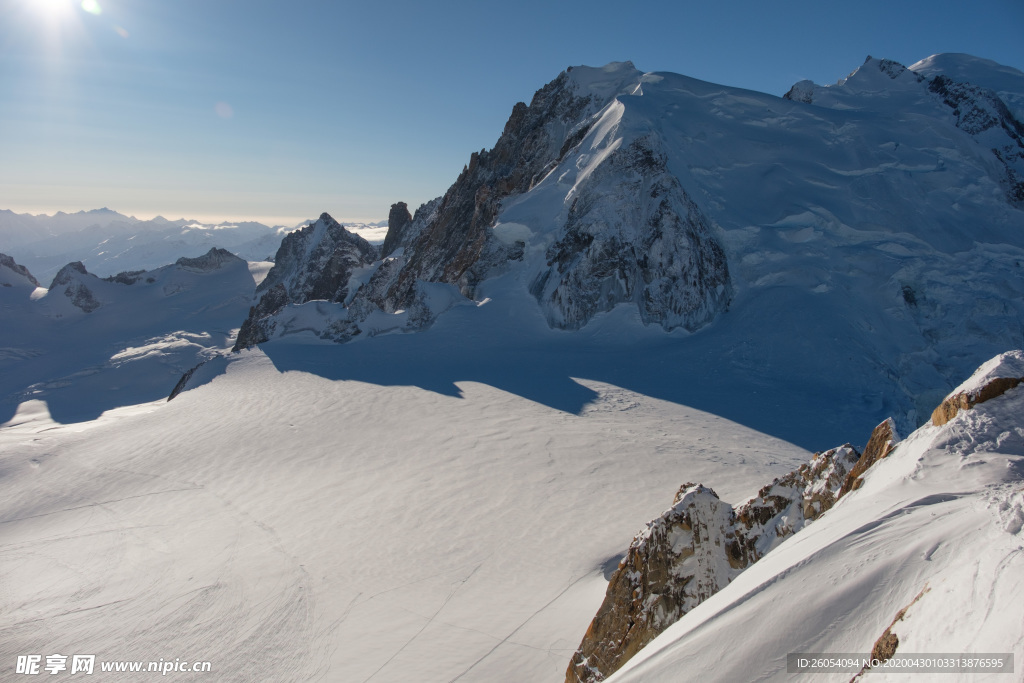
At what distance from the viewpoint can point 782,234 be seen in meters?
24.0

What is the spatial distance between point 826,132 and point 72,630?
3448cm

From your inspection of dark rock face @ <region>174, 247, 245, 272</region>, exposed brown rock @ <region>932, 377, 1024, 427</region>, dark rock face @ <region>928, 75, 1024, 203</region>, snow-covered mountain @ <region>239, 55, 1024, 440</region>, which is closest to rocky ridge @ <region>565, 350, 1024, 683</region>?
exposed brown rock @ <region>932, 377, 1024, 427</region>

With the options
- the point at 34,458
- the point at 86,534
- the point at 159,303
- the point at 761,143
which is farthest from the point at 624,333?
the point at 159,303

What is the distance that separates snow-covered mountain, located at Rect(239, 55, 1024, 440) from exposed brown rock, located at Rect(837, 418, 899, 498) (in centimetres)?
1313

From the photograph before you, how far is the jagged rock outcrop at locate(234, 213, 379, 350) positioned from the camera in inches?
2130

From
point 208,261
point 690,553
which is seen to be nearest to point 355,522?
point 690,553

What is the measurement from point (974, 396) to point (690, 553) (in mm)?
3296

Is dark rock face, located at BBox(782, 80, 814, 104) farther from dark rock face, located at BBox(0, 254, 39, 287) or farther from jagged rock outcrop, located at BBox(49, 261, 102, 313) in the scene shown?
dark rock face, located at BBox(0, 254, 39, 287)

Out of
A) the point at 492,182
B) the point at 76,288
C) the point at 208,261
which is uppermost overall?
the point at 492,182

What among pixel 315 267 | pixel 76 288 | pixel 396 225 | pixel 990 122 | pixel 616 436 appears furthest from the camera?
pixel 76 288

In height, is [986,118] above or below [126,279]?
above

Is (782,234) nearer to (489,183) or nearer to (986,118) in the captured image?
(986,118)

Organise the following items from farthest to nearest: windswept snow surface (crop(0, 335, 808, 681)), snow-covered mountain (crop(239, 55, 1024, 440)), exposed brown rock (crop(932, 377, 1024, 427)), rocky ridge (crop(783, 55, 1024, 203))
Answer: rocky ridge (crop(783, 55, 1024, 203))
snow-covered mountain (crop(239, 55, 1024, 440))
windswept snow surface (crop(0, 335, 808, 681))
exposed brown rock (crop(932, 377, 1024, 427))

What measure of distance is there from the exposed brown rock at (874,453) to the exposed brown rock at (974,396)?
0.60 metres
